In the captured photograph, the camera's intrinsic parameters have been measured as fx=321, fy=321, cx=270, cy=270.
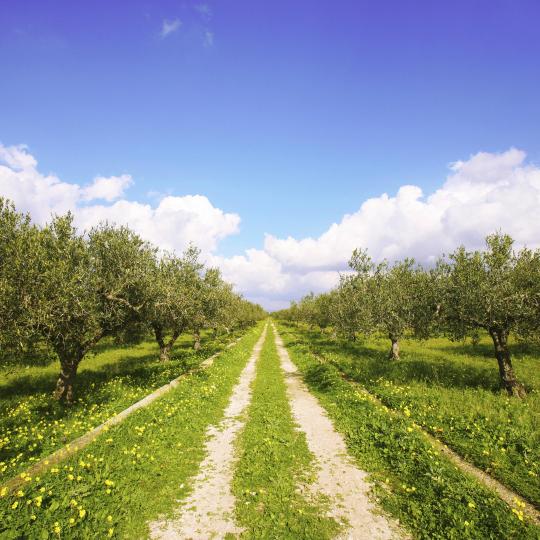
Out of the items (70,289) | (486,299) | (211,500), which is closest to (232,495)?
(211,500)

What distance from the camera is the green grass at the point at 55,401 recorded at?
1172 cm

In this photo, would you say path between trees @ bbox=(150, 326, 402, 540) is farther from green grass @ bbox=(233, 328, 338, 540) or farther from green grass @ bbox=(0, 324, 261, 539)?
green grass @ bbox=(0, 324, 261, 539)

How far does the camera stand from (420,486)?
934 centimetres

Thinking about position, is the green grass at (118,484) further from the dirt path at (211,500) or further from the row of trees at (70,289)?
the row of trees at (70,289)

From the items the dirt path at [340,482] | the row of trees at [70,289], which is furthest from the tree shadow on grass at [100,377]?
the dirt path at [340,482]

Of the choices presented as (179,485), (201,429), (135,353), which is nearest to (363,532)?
(179,485)

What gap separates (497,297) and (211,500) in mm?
18094

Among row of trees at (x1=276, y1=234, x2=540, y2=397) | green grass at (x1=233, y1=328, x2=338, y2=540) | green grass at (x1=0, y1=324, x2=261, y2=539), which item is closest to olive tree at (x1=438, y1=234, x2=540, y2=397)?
row of trees at (x1=276, y1=234, x2=540, y2=397)

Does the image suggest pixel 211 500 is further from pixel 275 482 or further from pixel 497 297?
pixel 497 297

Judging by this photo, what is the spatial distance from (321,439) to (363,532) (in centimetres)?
564

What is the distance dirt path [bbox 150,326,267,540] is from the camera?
7641mm

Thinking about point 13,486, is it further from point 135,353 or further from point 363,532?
point 135,353

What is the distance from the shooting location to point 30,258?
1336 cm

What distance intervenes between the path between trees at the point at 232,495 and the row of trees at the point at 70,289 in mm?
8119
